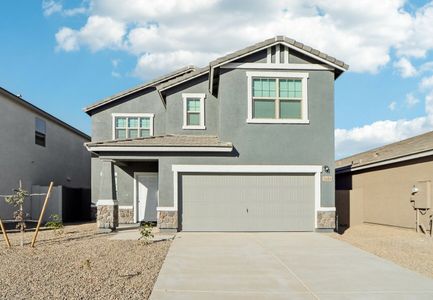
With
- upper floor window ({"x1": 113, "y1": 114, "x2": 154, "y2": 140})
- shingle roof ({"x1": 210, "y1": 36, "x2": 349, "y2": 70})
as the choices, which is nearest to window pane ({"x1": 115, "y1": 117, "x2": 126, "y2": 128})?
upper floor window ({"x1": 113, "y1": 114, "x2": 154, "y2": 140})

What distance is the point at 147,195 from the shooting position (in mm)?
21188

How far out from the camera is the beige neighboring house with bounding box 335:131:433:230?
16281 mm

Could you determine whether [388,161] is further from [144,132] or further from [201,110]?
[144,132]

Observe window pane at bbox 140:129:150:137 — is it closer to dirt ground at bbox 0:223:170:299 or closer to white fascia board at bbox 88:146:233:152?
white fascia board at bbox 88:146:233:152

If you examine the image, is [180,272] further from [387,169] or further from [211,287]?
[387,169]

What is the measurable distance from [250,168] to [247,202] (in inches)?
48.2

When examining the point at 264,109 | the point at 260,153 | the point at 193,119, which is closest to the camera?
the point at 260,153

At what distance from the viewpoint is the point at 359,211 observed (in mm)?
20375

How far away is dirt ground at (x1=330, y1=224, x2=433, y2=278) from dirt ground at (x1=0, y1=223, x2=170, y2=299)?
5680mm

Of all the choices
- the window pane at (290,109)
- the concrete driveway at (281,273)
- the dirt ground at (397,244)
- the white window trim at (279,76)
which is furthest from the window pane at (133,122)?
the dirt ground at (397,244)

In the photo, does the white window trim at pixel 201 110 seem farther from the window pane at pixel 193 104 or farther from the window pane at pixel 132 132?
the window pane at pixel 132 132

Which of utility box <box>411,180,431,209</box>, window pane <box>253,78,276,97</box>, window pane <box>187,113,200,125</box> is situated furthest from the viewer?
window pane <box>187,113,200,125</box>

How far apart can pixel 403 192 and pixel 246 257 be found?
30.9 ft

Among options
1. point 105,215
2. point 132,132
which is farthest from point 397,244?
point 132,132
